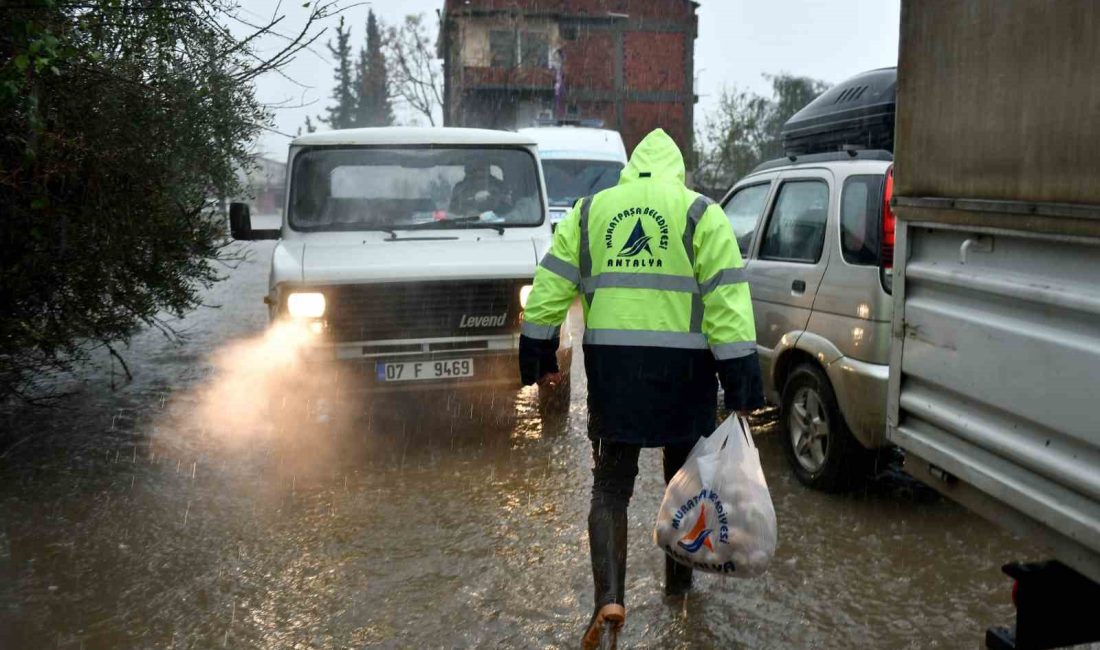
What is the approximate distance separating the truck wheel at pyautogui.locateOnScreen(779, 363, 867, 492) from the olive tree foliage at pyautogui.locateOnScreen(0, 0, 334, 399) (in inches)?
140

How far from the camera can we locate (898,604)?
13.1 ft

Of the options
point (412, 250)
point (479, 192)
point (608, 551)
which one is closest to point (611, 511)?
point (608, 551)

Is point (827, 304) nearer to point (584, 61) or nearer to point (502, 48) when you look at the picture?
point (502, 48)

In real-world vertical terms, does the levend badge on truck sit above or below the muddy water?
above

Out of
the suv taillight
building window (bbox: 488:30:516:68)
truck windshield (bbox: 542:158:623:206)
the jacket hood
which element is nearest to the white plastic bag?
the jacket hood

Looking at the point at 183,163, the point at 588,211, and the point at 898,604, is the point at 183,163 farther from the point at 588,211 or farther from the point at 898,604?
the point at 898,604

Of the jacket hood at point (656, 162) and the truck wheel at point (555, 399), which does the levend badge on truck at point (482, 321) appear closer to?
the truck wheel at point (555, 399)

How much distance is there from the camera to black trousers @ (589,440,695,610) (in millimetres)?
3504

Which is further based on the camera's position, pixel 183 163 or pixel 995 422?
pixel 183 163

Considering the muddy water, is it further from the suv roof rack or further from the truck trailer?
the suv roof rack

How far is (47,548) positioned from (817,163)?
452 centimetres

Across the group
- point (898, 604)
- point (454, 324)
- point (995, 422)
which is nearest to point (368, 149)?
point (454, 324)

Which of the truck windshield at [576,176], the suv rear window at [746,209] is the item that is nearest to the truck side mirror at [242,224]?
the suv rear window at [746,209]

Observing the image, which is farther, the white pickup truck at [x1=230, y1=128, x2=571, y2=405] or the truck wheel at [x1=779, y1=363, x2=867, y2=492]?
the white pickup truck at [x1=230, y1=128, x2=571, y2=405]
